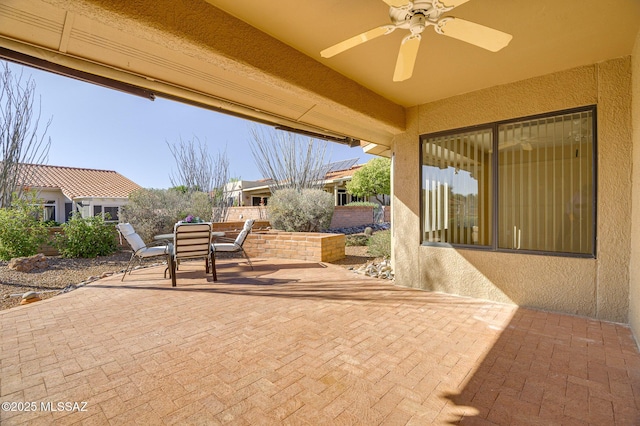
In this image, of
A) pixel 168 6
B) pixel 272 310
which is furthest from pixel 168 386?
pixel 168 6

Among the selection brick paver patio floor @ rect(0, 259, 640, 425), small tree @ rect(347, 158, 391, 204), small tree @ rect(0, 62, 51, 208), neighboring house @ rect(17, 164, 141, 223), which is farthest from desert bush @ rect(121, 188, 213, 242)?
small tree @ rect(347, 158, 391, 204)

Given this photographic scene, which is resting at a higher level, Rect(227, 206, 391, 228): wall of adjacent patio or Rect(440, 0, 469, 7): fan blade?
Rect(440, 0, 469, 7): fan blade

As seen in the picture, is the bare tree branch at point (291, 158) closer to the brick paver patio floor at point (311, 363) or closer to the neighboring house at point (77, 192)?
the neighboring house at point (77, 192)

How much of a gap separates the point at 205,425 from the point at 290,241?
6.15 m

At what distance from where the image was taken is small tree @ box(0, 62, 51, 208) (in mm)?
8906

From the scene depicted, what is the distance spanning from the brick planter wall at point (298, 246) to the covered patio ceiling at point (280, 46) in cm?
397

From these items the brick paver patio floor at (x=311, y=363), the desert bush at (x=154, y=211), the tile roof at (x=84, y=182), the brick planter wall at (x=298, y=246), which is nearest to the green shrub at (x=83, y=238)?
the desert bush at (x=154, y=211)

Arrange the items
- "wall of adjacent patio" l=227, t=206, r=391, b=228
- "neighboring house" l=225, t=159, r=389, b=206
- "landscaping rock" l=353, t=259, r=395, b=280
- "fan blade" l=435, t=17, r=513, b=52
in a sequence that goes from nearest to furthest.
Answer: "fan blade" l=435, t=17, r=513, b=52 < "landscaping rock" l=353, t=259, r=395, b=280 < "wall of adjacent patio" l=227, t=206, r=391, b=228 < "neighboring house" l=225, t=159, r=389, b=206

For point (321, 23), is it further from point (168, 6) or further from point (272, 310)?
point (272, 310)

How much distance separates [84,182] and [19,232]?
558 inches

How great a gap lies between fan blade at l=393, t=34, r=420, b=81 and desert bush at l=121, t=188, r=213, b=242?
29.1 ft

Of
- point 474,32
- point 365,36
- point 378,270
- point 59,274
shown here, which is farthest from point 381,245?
point 59,274

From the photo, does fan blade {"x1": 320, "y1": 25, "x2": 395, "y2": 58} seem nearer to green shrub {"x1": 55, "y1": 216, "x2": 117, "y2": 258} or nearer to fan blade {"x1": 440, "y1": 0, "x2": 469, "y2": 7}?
fan blade {"x1": 440, "y1": 0, "x2": 469, "y2": 7}

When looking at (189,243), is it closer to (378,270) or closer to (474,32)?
(378,270)
